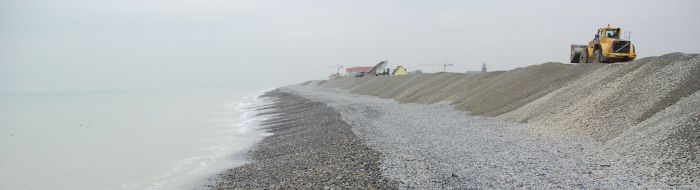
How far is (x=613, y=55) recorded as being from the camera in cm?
2784

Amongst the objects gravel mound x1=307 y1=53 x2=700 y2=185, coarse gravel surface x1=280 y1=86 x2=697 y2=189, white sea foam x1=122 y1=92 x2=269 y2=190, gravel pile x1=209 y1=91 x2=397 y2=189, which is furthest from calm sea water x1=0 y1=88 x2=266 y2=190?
gravel mound x1=307 y1=53 x2=700 y2=185

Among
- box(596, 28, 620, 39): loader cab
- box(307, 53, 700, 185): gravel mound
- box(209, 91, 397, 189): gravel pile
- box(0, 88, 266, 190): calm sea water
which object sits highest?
box(596, 28, 620, 39): loader cab

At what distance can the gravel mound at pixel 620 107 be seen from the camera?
447 inches

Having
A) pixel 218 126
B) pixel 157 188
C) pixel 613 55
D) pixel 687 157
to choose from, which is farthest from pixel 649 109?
pixel 218 126

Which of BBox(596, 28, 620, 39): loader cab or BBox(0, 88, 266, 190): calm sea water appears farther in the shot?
BBox(596, 28, 620, 39): loader cab

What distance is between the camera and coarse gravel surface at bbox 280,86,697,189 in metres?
9.95

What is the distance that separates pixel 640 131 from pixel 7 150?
30.3 metres

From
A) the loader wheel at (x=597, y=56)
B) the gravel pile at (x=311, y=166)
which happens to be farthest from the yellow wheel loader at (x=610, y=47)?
the gravel pile at (x=311, y=166)

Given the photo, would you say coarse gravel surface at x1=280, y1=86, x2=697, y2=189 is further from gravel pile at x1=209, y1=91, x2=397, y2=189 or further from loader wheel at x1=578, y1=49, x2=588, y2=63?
loader wheel at x1=578, y1=49, x2=588, y2=63

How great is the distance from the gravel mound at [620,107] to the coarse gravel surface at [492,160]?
2.07ft

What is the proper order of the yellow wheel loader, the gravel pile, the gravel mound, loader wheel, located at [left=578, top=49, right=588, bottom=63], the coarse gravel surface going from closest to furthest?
1. the coarse gravel surface
2. the gravel pile
3. the gravel mound
4. the yellow wheel loader
5. loader wheel, located at [left=578, top=49, right=588, bottom=63]

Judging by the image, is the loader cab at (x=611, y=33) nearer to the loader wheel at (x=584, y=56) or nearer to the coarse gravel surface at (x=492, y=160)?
the loader wheel at (x=584, y=56)

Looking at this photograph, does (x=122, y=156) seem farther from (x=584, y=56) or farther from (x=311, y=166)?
(x=584, y=56)

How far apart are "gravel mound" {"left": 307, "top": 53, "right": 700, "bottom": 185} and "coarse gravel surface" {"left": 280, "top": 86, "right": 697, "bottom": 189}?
0.63 meters
